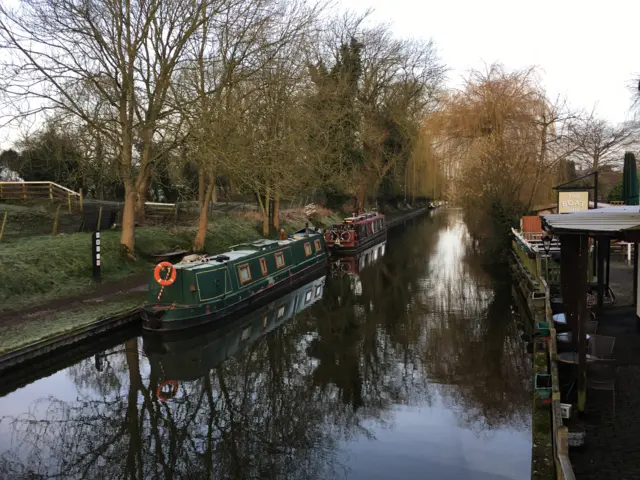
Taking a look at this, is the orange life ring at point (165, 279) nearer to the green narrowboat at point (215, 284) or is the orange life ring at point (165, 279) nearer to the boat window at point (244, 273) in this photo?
the green narrowboat at point (215, 284)

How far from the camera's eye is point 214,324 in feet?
42.1

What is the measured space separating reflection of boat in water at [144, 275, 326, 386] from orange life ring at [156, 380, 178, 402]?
0.02m

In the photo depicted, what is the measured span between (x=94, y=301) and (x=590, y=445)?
10593 millimetres

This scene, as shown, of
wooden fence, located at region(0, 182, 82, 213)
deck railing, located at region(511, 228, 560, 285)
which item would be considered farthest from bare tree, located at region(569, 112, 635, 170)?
wooden fence, located at region(0, 182, 82, 213)

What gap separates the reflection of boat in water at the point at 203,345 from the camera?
33.8 ft

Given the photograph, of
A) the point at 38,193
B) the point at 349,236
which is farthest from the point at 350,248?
the point at 38,193

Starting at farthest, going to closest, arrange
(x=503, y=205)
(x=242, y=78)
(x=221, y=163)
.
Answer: (x=503, y=205), (x=242, y=78), (x=221, y=163)

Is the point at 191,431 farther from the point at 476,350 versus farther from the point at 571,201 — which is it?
the point at 571,201

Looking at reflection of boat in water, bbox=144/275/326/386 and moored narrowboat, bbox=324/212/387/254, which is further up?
moored narrowboat, bbox=324/212/387/254

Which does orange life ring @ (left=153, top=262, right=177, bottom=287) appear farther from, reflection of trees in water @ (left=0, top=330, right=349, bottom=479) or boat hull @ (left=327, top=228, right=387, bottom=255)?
boat hull @ (left=327, top=228, right=387, bottom=255)

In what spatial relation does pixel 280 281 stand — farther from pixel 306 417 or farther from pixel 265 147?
pixel 306 417

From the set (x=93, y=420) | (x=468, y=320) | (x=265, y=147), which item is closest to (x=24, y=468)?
(x=93, y=420)

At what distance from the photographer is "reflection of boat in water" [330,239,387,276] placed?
22109 mm

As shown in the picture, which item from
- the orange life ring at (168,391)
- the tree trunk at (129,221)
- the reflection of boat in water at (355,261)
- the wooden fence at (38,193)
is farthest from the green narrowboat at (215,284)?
the wooden fence at (38,193)
